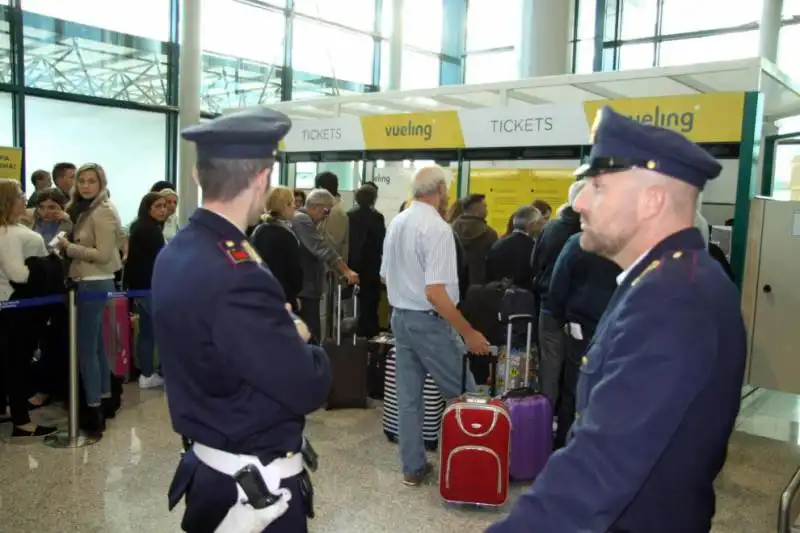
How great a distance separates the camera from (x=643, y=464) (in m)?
1.02

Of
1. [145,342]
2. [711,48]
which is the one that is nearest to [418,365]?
[145,342]

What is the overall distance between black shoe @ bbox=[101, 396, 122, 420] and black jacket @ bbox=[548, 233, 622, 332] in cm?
298

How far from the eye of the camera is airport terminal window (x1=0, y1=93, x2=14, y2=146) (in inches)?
327

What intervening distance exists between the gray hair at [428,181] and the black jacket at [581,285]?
746mm

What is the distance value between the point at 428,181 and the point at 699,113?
2.72 meters

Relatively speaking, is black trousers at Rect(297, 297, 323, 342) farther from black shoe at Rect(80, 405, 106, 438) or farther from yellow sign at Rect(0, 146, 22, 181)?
yellow sign at Rect(0, 146, 22, 181)

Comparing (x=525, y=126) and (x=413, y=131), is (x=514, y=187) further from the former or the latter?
(x=413, y=131)

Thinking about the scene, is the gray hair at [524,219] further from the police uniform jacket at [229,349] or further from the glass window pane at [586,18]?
the glass window pane at [586,18]

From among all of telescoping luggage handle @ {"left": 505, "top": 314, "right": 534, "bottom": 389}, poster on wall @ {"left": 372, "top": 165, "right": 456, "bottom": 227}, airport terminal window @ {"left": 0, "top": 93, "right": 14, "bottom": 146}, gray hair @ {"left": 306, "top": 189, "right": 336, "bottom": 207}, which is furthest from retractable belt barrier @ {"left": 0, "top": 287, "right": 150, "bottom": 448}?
airport terminal window @ {"left": 0, "top": 93, "right": 14, "bottom": 146}

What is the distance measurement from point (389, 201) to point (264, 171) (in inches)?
238

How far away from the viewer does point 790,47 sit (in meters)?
11.0

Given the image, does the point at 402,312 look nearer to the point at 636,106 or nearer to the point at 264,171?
the point at 264,171

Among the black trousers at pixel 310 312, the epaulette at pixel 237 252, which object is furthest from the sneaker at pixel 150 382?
the epaulette at pixel 237 252

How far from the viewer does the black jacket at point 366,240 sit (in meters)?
5.79
